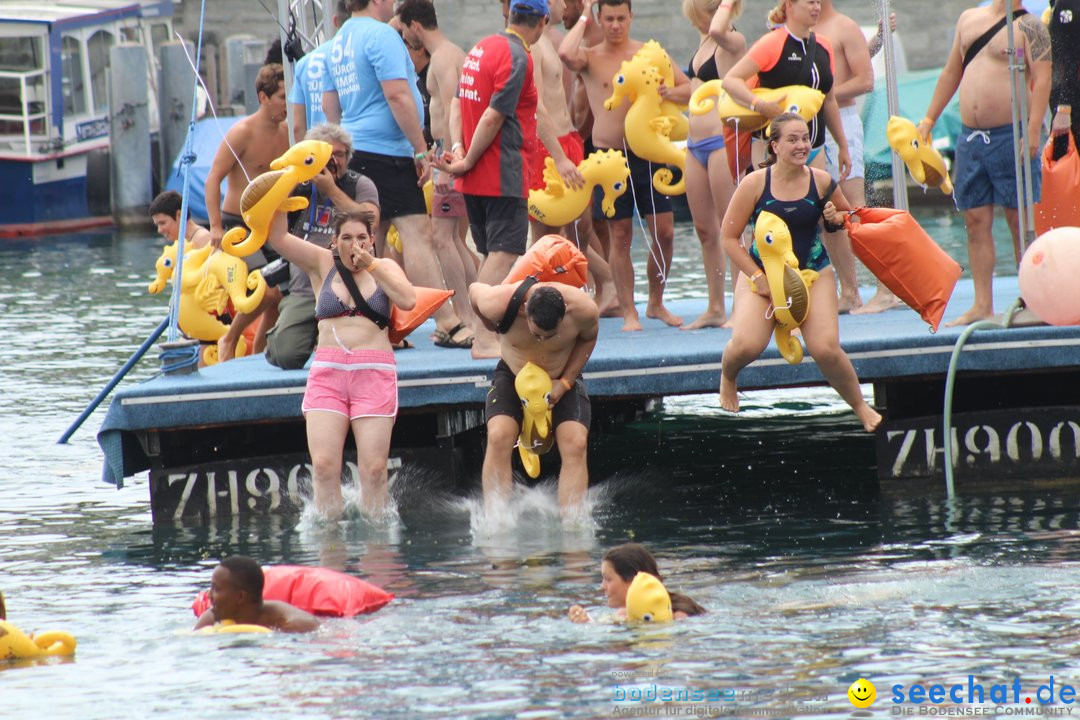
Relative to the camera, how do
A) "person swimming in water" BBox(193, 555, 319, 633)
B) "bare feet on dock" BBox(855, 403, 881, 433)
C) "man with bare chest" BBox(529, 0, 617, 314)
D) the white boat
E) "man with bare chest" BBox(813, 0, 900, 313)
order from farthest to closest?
the white boat, "man with bare chest" BBox(813, 0, 900, 313), "man with bare chest" BBox(529, 0, 617, 314), "bare feet on dock" BBox(855, 403, 881, 433), "person swimming in water" BBox(193, 555, 319, 633)

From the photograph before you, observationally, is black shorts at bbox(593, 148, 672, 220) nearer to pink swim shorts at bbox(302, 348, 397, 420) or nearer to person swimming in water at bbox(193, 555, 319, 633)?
pink swim shorts at bbox(302, 348, 397, 420)

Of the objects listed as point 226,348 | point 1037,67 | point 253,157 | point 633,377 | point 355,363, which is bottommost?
point 226,348

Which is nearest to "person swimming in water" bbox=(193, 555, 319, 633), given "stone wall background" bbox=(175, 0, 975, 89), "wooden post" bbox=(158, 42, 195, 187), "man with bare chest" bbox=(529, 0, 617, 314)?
"man with bare chest" bbox=(529, 0, 617, 314)

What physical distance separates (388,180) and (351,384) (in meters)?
1.71

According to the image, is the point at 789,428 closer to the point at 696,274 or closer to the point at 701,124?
the point at 701,124

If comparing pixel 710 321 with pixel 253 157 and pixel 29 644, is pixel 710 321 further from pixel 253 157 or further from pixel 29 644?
pixel 29 644

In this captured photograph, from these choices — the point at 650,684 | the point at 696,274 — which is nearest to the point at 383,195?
the point at 650,684

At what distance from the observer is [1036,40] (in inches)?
401

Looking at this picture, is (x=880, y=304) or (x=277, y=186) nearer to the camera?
(x=277, y=186)

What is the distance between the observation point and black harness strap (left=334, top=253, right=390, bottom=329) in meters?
9.34

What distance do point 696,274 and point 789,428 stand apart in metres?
8.32

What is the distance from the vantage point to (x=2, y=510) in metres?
10.7

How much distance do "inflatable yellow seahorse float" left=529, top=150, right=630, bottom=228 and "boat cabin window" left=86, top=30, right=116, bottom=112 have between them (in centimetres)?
2413

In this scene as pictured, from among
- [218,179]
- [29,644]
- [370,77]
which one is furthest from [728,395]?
[218,179]
